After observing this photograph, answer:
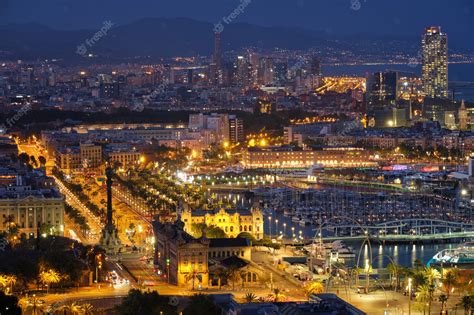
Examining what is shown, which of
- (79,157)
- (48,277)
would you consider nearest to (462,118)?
(79,157)

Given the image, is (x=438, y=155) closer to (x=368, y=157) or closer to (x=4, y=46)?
(x=368, y=157)

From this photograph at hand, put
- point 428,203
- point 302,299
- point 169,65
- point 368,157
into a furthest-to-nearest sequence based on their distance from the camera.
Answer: point 169,65 < point 368,157 < point 428,203 < point 302,299

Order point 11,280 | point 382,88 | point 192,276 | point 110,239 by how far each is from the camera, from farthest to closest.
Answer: point 382,88 → point 110,239 → point 192,276 → point 11,280

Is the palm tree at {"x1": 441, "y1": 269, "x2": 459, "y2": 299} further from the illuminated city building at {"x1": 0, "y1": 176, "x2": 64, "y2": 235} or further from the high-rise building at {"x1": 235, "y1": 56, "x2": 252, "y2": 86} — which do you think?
the high-rise building at {"x1": 235, "y1": 56, "x2": 252, "y2": 86}

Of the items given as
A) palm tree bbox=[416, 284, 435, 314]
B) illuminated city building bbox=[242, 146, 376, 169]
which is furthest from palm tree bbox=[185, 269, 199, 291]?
illuminated city building bbox=[242, 146, 376, 169]

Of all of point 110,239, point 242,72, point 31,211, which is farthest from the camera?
point 242,72

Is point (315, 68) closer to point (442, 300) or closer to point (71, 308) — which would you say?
point (442, 300)

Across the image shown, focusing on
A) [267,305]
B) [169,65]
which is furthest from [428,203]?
[169,65]
